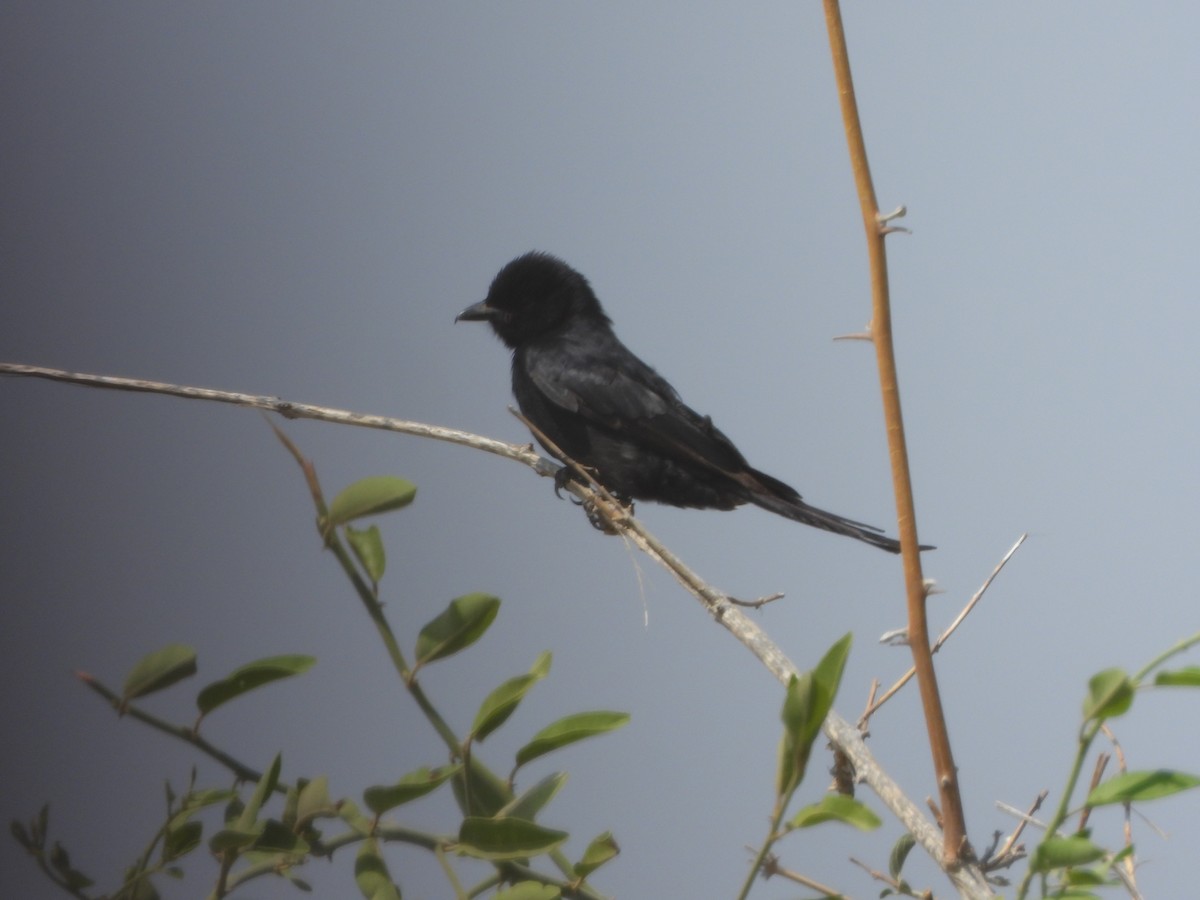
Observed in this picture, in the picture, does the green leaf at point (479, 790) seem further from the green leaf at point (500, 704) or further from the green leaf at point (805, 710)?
the green leaf at point (805, 710)

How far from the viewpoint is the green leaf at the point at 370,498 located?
0.63 meters

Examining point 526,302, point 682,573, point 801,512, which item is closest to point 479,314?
point 526,302

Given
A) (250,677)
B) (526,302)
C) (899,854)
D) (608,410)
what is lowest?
(899,854)

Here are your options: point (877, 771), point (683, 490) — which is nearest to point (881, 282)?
point (877, 771)

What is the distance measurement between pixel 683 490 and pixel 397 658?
8.25 ft

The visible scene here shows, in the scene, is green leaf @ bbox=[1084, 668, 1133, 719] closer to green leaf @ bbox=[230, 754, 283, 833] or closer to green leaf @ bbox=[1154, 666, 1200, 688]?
green leaf @ bbox=[1154, 666, 1200, 688]

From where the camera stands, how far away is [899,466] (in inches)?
24.7

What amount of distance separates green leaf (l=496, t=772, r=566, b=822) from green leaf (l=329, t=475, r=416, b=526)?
0.53ft

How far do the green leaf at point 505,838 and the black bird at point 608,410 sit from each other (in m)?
2.13

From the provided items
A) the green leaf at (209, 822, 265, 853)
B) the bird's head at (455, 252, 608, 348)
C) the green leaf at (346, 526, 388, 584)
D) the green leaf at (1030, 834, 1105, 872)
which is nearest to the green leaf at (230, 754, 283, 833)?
the green leaf at (209, 822, 265, 853)

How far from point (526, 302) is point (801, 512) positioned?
1.42m

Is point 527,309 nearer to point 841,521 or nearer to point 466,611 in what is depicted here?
point 841,521

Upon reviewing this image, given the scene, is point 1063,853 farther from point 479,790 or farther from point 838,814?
point 479,790

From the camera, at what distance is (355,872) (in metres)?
0.59
